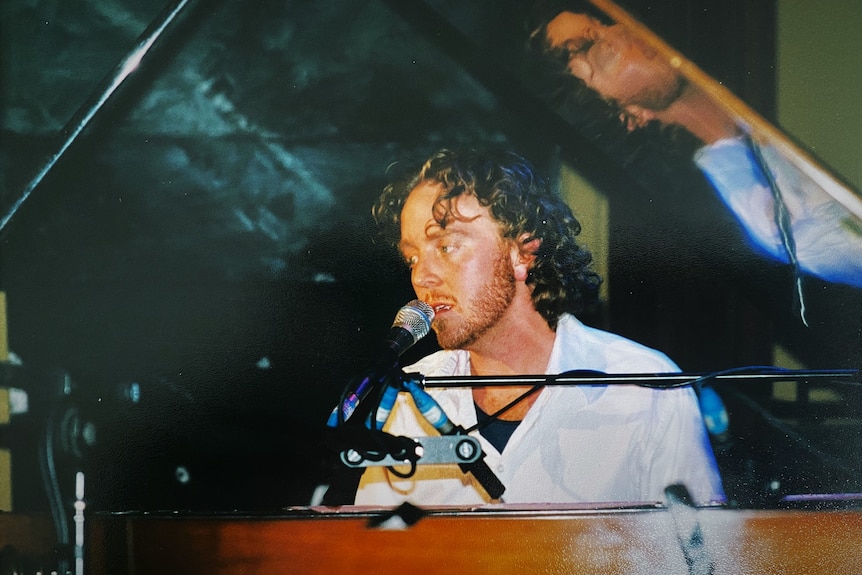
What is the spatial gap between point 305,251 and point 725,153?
4.44 ft

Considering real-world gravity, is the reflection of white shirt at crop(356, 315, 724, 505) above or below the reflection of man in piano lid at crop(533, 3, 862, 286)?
below

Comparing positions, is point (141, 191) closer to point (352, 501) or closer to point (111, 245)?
point (111, 245)

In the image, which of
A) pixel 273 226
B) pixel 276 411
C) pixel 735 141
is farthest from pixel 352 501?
pixel 735 141

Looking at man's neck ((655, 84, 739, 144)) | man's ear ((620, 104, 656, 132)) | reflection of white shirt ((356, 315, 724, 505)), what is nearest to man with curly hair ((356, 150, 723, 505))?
reflection of white shirt ((356, 315, 724, 505))

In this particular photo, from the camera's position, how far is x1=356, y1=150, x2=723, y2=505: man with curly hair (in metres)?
2.27

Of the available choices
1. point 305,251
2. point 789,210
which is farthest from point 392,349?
point 789,210

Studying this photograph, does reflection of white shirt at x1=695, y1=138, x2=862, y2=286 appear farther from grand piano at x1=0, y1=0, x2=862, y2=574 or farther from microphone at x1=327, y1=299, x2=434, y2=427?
microphone at x1=327, y1=299, x2=434, y2=427

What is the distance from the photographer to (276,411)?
2312 millimetres

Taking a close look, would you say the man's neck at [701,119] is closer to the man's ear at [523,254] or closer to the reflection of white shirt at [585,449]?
the man's ear at [523,254]

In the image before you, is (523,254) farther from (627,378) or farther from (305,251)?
(305,251)

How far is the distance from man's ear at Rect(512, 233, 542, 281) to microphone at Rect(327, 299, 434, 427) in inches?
12.0

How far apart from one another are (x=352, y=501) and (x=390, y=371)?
412 mm

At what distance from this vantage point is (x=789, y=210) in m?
2.30

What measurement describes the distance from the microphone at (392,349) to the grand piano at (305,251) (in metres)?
0.05
